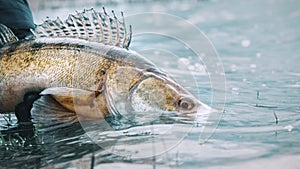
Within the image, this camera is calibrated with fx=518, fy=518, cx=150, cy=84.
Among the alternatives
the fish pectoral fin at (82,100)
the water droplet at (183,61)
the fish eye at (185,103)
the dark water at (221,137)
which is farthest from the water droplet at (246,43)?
the fish pectoral fin at (82,100)

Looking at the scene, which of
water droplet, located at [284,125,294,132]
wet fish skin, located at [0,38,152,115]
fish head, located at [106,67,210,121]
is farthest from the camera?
wet fish skin, located at [0,38,152,115]

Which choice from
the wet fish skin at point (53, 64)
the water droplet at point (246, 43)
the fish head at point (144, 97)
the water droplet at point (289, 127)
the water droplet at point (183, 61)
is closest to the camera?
the water droplet at point (289, 127)

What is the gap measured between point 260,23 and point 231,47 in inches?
101

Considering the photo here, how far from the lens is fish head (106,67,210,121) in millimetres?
3807

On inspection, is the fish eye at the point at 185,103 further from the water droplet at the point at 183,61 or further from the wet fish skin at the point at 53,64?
the water droplet at the point at 183,61

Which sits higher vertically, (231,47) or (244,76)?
(231,47)

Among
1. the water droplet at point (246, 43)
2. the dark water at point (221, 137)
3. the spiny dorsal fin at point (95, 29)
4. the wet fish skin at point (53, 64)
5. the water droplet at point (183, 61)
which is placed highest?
the water droplet at point (246, 43)

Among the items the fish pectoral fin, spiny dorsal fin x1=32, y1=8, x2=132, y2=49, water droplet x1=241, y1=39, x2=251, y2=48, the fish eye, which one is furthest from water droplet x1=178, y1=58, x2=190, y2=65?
the fish pectoral fin

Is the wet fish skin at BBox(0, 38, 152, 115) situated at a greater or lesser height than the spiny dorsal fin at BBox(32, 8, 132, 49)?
lesser

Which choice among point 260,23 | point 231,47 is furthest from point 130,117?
point 260,23

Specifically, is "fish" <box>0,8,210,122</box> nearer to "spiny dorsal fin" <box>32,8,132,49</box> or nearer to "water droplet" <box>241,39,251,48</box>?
"spiny dorsal fin" <box>32,8,132,49</box>

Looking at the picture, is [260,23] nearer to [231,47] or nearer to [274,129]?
[231,47]

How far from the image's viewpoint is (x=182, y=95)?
153 inches

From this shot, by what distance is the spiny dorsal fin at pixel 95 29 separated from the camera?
413 centimetres
